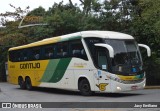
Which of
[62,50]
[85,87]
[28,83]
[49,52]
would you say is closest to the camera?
[85,87]

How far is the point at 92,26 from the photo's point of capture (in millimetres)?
32656

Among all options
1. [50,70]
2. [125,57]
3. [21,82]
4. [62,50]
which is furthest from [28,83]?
[125,57]

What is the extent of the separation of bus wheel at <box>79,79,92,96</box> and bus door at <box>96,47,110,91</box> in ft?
2.77

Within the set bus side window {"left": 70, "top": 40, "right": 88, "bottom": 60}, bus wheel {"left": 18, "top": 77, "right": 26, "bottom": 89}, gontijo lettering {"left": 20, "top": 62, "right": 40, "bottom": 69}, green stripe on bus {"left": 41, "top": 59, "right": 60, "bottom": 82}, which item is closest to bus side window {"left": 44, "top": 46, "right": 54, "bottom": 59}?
green stripe on bus {"left": 41, "top": 59, "right": 60, "bottom": 82}

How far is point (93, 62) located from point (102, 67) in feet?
2.17

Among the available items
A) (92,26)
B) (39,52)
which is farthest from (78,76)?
(92,26)

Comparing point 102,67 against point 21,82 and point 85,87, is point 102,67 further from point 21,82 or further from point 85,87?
point 21,82

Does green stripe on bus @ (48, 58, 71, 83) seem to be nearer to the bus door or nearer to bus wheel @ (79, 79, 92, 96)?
bus wheel @ (79, 79, 92, 96)

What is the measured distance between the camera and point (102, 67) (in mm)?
19219

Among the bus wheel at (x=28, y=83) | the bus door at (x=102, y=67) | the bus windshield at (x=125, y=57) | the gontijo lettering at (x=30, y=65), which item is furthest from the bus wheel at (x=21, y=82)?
the bus windshield at (x=125, y=57)

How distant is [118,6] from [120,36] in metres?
13.5

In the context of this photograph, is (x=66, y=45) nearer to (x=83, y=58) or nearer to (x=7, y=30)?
(x=83, y=58)

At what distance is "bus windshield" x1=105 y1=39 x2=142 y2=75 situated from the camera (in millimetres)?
18891

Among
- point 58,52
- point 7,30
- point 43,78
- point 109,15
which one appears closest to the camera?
point 58,52
